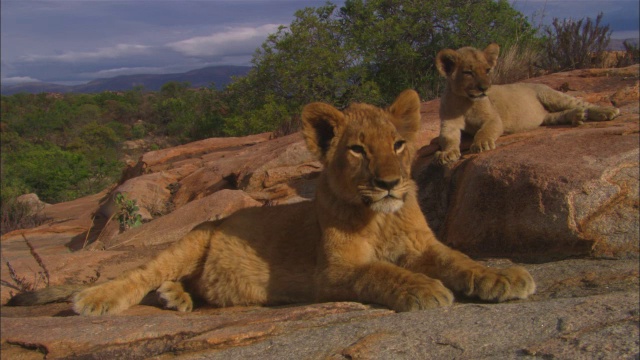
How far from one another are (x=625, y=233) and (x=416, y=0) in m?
17.1

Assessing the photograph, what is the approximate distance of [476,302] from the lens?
147 inches

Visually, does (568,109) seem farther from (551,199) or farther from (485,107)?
(551,199)

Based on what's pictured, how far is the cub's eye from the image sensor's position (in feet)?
14.2

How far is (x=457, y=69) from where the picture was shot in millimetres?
8500

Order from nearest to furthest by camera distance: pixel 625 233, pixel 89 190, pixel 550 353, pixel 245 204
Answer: pixel 550 353, pixel 625 233, pixel 245 204, pixel 89 190

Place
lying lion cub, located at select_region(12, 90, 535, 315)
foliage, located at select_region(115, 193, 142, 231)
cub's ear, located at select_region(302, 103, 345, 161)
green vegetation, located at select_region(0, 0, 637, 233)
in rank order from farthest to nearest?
1. green vegetation, located at select_region(0, 0, 637, 233)
2. foliage, located at select_region(115, 193, 142, 231)
3. cub's ear, located at select_region(302, 103, 345, 161)
4. lying lion cub, located at select_region(12, 90, 535, 315)

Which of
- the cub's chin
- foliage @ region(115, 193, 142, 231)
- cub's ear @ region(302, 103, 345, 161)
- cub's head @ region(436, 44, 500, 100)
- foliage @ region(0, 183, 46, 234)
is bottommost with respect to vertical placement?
foliage @ region(0, 183, 46, 234)

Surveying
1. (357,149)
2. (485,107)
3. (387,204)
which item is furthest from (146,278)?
(485,107)

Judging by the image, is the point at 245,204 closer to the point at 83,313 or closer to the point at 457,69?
the point at 457,69

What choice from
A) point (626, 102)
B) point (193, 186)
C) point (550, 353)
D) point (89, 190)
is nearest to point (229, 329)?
point (550, 353)

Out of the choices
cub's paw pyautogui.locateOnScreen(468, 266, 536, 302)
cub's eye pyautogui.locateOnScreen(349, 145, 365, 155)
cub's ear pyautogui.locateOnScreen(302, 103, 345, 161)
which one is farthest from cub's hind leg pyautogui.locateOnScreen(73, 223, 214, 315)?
cub's paw pyautogui.locateOnScreen(468, 266, 536, 302)

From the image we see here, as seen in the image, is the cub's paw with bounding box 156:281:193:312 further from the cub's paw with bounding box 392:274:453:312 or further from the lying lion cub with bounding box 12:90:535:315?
the cub's paw with bounding box 392:274:453:312

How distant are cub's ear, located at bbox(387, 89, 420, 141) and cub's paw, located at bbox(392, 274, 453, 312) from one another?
1353 millimetres

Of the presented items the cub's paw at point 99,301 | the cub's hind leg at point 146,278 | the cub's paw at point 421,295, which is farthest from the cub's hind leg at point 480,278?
→ the cub's paw at point 99,301
